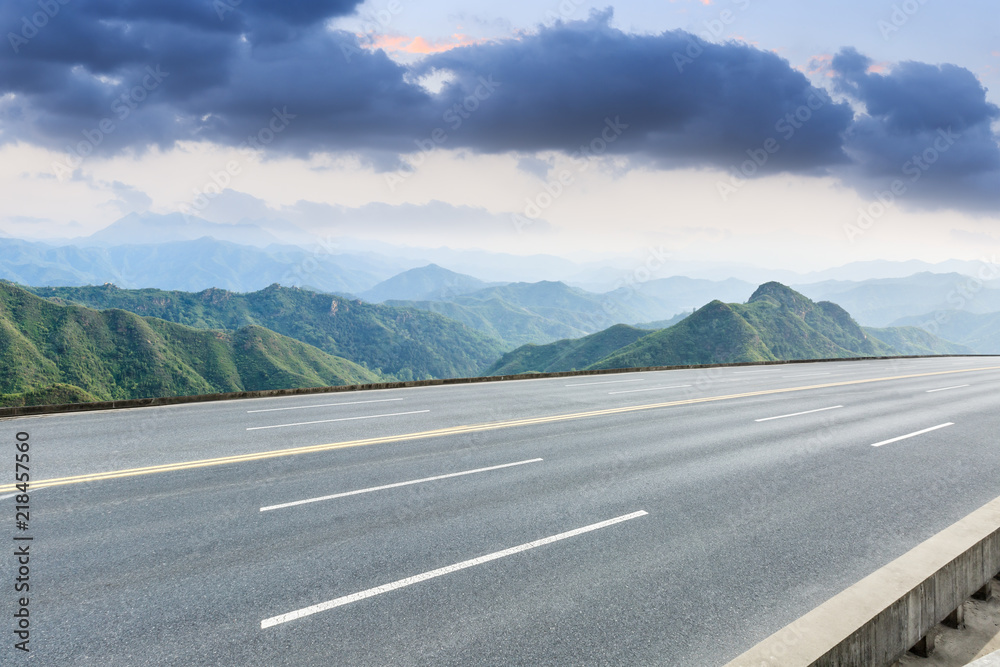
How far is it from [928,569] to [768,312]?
208233 millimetres

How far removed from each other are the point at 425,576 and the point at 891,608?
A: 13.0 feet

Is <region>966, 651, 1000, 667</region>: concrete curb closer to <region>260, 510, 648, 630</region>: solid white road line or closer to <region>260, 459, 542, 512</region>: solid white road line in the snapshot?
<region>260, 510, 648, 630</region>: solid white road line

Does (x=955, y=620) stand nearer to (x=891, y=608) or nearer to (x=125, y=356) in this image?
(x=891, y=608)

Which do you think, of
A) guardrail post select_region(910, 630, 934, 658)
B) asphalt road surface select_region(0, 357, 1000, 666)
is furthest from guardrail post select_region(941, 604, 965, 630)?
asphalt road surface select_region(0, 357, 1000, 666)

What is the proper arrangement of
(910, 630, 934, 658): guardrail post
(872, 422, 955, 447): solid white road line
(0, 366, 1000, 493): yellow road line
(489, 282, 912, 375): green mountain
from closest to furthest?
1. (910, 630, 934, 658): guardrail post
2. (0, 366, 1000, 493): yellow road line
3. (872, 422, 955, 447): solid white road line
4. (489, 282, 912, 375): green mountain

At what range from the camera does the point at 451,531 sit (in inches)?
246

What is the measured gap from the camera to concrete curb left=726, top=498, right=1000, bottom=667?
3.46 metres

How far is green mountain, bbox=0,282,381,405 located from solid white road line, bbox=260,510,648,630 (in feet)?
381

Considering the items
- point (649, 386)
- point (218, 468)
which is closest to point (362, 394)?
point (218, 468)

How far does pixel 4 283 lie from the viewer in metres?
130

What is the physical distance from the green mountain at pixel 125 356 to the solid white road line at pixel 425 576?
381 ft

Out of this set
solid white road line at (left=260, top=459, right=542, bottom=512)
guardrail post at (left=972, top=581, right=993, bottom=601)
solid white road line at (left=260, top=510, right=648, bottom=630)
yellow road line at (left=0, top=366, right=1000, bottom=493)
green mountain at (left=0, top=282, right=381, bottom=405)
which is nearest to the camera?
solid white road line at (left=260, top=510, right=648, bottom=630)

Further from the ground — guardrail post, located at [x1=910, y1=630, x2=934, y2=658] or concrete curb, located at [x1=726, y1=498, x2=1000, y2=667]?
concrete curb, located at [x1=726, y1=498, x2=1000, y2=667]

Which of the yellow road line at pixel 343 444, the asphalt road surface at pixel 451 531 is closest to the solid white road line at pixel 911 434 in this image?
the asphalt road surface at pixel 451 531
